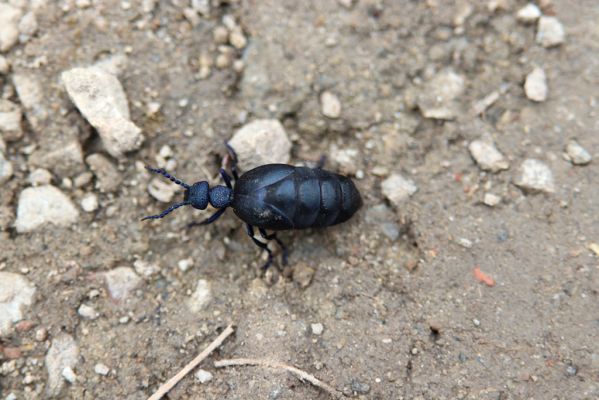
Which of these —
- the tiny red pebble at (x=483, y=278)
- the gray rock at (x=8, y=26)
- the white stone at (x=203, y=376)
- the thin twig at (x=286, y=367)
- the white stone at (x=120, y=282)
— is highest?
the gray rock at (x=8, y=26)

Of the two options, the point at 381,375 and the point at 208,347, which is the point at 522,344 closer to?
the point at 381,375

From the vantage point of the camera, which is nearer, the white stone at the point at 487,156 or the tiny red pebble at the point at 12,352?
the tiny red pebble at the point at 12,352

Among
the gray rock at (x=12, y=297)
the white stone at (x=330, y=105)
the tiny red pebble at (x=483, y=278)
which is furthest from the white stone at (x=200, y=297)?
the tiny red pebble at (x=483, y=278)

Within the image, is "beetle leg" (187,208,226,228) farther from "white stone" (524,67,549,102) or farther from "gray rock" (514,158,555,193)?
"white stone" (524,67,549,102)

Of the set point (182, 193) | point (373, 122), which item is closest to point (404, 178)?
point (373, 122)

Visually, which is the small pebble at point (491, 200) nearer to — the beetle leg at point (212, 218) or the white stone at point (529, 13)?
the white stone at point (529, 13)

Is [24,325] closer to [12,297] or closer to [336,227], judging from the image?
[12,297]

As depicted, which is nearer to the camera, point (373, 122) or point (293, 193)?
point (293, 193)

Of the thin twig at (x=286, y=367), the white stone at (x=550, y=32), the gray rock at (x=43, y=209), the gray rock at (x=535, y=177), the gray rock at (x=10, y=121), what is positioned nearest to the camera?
the thin twig at (x=286, y=367)
